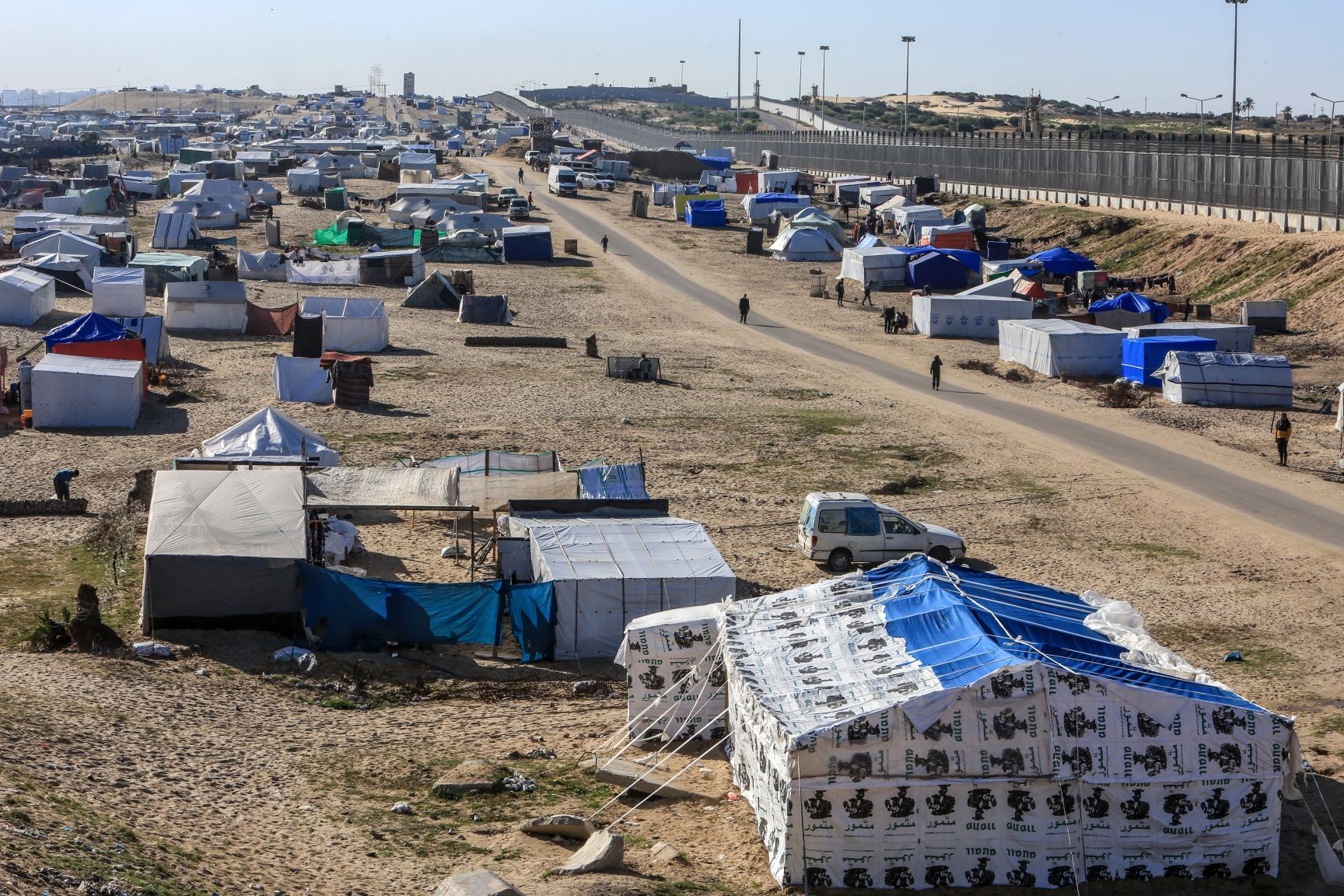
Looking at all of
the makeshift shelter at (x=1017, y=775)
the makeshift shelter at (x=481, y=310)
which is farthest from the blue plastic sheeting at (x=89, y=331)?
the makeshift shelter at (x=1017, y=775)

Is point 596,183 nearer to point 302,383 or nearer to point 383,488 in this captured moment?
point 302,383

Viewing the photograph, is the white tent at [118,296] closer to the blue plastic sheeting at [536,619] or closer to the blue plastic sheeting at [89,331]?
the blue plastic sheeting at [89,331]

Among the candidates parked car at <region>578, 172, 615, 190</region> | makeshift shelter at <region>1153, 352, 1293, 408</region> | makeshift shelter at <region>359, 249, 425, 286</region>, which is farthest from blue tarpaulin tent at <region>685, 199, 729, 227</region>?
makeshift shelter at <region>1153, 352, 1293, 408</region>

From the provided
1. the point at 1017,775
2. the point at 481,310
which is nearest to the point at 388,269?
the point at 481,310

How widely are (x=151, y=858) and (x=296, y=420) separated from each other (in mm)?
21697

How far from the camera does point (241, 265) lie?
58156mm


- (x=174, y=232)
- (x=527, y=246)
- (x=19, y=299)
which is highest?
(x=174, y=232)

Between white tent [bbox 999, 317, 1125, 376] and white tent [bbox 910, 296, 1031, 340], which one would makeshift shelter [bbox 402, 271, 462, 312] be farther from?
white tent [bbox 999, 317, 1125, 376]

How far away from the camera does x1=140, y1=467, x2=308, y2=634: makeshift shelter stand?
1856 cm

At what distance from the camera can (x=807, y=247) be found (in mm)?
72500

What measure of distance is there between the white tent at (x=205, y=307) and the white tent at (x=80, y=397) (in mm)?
13335

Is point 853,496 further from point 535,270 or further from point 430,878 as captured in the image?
point 535,270

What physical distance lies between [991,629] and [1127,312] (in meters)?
37.0

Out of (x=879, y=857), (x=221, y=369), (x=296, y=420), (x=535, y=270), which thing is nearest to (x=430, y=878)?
(x=879, y=857)
